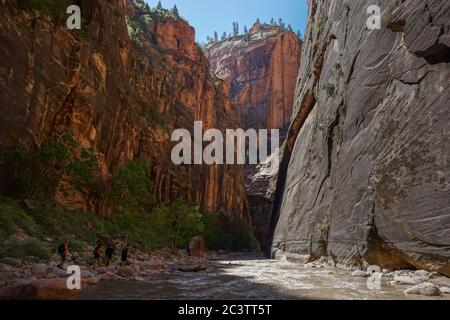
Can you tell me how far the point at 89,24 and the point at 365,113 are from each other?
27374 mm

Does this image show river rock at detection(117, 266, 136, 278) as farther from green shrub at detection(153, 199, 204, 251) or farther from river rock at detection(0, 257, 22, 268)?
green shrub at detection(153, 199, 204, 251)

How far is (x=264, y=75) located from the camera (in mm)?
101750

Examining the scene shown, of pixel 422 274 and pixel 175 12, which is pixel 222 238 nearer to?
pixel 422 274

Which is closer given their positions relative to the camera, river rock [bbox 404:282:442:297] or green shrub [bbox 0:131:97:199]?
river rock [bbox 404:282:442:297]

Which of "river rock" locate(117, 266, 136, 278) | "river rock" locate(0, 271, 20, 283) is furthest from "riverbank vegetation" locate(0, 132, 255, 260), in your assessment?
"river rock" locate(117, 266, 136, 278)

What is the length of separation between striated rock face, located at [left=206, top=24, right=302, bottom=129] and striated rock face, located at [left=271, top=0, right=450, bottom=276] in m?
73.6

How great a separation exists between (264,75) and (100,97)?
77460 millimetres

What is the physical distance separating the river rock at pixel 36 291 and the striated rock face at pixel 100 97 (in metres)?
15.5

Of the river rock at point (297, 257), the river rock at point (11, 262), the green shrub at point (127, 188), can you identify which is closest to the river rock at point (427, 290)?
the river rock at point (11, 262)

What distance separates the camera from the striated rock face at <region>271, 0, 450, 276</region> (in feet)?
32.6

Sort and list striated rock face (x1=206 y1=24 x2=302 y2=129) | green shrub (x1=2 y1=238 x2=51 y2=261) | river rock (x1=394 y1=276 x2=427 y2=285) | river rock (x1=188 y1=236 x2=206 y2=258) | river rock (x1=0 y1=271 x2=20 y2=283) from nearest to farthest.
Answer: river rock (x1=0 y1=271 x2=20 y2=283) → river rock (x1=394 y1=276 x2=427 y2=285) → green shrub (x1=2 y1=238 x2=51 y2=261) → river rock (x1=188 y1=236 x2=206 y2=258) → striated rock face (x1=206 y1=24 x2=302 y2=129)

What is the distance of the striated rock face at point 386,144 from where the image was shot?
9.93 metres

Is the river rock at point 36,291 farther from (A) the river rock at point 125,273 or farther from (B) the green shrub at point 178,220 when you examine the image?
(B) the green shrub at point 178,220

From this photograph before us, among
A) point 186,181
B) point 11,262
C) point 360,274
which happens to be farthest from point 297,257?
point 186,181
